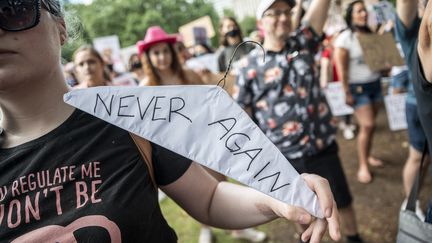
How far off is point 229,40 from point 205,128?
4.47 meters

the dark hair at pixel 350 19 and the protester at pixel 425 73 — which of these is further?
the dark hair at pixel 350 19

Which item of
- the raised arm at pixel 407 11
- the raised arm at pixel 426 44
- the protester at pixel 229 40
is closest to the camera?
the raised arm at pixel 426 44

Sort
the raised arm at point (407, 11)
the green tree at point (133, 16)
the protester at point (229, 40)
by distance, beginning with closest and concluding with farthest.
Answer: the raised arm at point (407, 11)
the protester at point (229, 40)
the green tree at point (133, 16)

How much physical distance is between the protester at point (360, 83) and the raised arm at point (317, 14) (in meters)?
1.43

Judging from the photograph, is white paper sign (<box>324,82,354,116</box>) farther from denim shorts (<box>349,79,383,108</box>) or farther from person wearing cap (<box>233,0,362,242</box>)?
person wearing cap (<box>233,0,362,242</box>)

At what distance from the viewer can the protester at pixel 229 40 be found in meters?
4.96

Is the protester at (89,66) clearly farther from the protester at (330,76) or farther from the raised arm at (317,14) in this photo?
the protester at (330,76)

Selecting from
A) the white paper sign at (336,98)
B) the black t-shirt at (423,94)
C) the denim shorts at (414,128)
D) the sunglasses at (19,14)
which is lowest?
the white paper sign at (336,98)

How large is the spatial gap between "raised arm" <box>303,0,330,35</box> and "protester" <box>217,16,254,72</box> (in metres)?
2.48

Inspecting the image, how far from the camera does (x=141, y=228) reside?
0.95 meters

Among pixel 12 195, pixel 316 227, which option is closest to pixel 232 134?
pixel 316 227

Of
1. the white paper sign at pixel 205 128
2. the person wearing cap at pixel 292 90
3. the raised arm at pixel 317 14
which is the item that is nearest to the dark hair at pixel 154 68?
the person wearing cap at pixel 292 90

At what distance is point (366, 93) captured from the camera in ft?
11.8

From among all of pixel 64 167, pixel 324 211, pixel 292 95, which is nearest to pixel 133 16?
pixel 292 95
